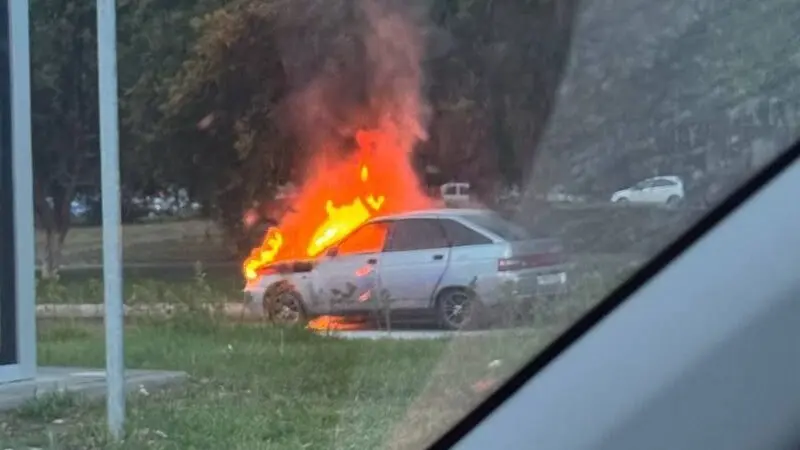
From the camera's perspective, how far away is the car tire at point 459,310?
2834 millimetres

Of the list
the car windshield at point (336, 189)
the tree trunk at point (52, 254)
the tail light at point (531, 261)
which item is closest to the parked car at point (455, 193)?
the car windshield at point (336, 189)

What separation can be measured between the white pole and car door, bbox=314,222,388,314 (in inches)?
43.1

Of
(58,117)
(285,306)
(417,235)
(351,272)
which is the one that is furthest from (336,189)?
(58,117)

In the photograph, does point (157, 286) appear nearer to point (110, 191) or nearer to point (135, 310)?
point (135, 310)

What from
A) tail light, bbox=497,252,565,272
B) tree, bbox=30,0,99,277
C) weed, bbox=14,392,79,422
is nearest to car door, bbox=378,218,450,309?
tail light, bbox=497,252,565,272

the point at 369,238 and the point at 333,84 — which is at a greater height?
the point at 333,84

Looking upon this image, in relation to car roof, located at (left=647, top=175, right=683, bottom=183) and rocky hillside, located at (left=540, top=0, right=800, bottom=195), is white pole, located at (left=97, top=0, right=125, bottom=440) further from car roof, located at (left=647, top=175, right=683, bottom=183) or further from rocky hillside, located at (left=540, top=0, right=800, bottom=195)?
car roof, located at (left=647, top=175, right=683, bottom=183)

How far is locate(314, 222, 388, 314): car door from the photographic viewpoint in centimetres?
578

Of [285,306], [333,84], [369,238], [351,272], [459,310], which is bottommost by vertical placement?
[459,310]

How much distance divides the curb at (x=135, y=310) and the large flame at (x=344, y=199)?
30 cm

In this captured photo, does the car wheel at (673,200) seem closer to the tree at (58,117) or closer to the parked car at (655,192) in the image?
the parked car at (655,192)

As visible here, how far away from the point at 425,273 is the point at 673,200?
321 centimetres

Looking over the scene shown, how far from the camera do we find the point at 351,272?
238 inches

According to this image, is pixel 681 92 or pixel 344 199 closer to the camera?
pixel 681 92
